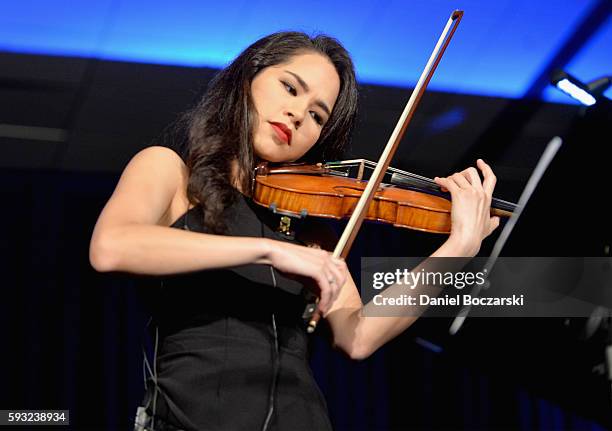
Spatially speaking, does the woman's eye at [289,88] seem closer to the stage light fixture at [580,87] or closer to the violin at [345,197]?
the violin at [345,197]

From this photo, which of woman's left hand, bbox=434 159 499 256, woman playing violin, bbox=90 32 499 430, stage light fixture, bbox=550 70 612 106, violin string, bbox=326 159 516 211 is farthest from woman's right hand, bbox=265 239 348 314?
stage light fixture, bbox=550 70 612 106

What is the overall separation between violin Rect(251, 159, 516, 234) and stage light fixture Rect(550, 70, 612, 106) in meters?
0.80

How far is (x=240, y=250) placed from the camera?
3.72 ft

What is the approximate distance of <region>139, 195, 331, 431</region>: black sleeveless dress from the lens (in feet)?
4.09

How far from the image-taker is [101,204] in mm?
3498

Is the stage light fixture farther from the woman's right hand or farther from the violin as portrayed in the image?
the woman's right hand

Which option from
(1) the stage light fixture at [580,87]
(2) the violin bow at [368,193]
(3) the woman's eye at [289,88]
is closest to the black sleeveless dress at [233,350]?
(2) the violin bow at [368,193]

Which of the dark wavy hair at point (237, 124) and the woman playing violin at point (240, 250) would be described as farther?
the dark wavy hair at point (237, 124)

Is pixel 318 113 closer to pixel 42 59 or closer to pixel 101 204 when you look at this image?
pixel 42 59

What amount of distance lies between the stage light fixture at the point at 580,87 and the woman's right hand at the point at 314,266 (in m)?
1.44

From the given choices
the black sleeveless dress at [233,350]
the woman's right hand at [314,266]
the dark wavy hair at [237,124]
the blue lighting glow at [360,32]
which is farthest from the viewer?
the blue lighting glow at [360,32]

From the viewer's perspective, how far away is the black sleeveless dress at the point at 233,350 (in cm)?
125

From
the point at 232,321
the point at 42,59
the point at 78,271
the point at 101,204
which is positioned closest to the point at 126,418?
the point at 78,271

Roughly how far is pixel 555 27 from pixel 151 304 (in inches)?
95.6
